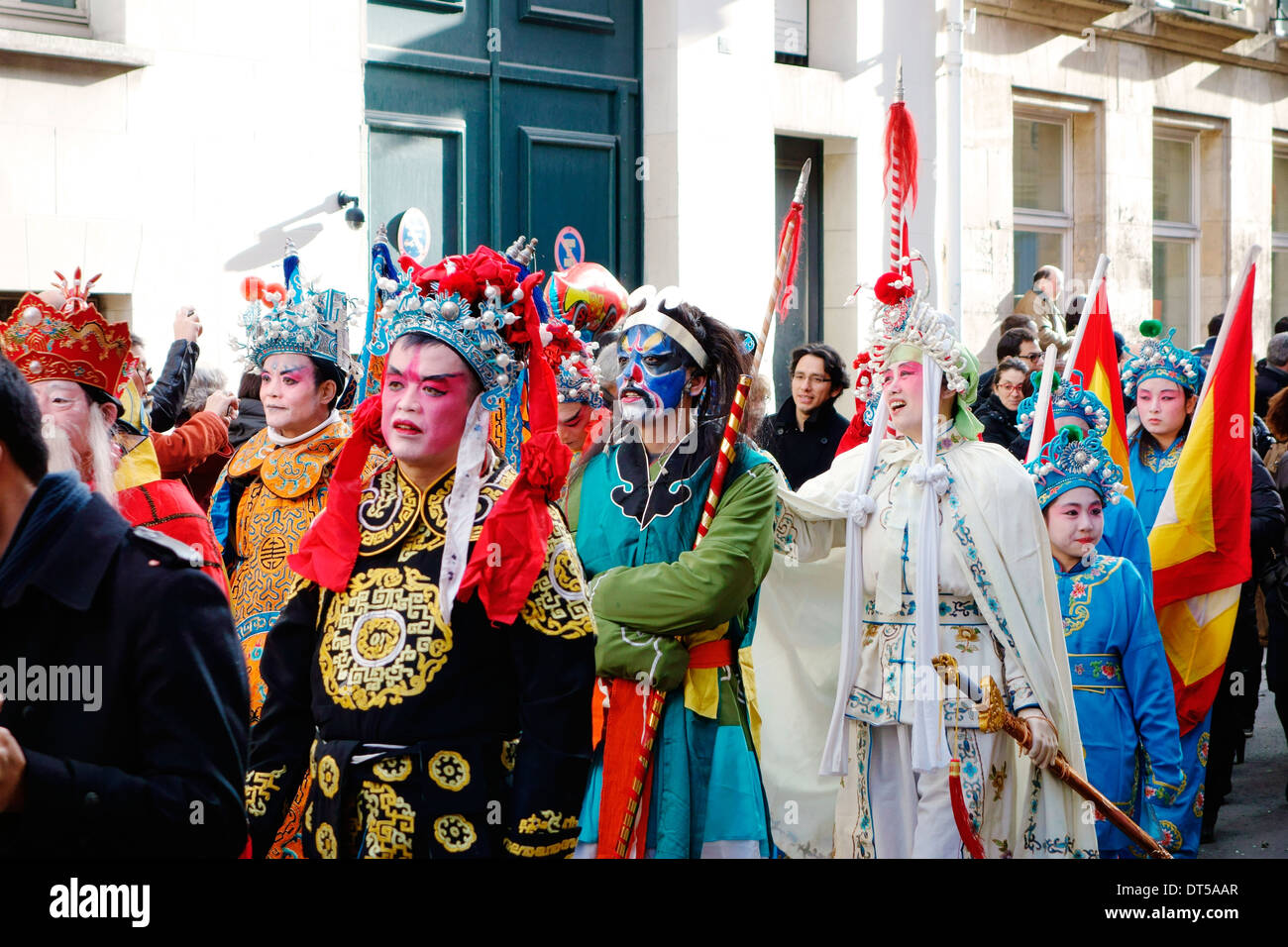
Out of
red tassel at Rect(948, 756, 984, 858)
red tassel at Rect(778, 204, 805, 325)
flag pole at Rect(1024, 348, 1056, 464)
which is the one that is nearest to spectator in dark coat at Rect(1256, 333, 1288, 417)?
flag pole at Rect(1024, 348, 1056, 464)

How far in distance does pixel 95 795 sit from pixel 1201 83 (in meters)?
16.2

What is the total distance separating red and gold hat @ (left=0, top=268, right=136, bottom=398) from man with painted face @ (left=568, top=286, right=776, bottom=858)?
1.34 meters

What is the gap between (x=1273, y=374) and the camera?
9383mm

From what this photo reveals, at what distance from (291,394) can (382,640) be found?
2.33 metres

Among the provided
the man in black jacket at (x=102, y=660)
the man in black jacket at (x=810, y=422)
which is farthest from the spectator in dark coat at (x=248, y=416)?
the man in black jacket at (x=102, y=660)

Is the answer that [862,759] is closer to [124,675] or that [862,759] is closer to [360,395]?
[360,395]

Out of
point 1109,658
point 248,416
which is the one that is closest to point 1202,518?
point 1109,658

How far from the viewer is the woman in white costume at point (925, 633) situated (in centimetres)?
480

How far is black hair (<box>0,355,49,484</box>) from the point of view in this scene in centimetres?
226

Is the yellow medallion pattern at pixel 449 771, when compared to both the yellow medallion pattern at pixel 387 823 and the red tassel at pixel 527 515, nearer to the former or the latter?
the yellow medallion pattern at pixel 387 823

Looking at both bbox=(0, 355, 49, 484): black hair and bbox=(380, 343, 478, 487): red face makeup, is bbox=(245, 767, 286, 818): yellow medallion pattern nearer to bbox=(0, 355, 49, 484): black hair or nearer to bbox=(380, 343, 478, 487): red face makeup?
bbox=(380, 343, 478, 487): red face makeup

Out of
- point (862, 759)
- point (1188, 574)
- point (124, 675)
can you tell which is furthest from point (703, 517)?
point (1188, 574)

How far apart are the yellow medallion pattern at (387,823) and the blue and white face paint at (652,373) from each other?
1735 mm

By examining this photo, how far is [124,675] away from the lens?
7.47 ft
